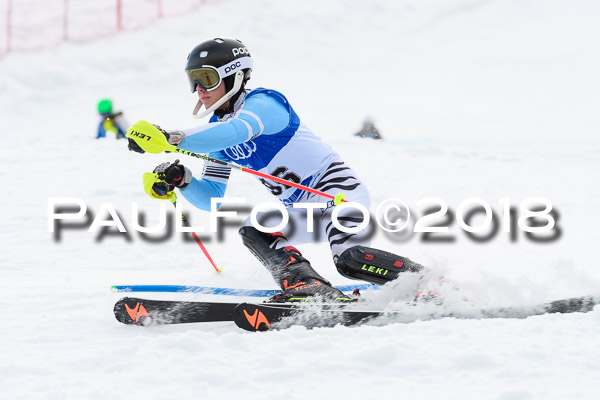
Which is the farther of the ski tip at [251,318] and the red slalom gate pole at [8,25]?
the red slalom gate pole at [8,25]

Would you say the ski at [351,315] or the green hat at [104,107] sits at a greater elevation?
the green hat at [104,107]

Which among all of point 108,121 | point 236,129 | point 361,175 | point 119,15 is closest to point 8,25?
point 119,15

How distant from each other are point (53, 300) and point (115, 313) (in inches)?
28.3

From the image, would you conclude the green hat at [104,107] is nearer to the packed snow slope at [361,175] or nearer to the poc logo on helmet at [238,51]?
the packed snow slope at [361,175]

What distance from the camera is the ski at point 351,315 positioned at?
3.33m

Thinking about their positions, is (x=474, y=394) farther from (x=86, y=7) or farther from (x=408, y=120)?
(x=86, y=7)

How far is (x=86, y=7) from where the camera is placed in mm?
23500

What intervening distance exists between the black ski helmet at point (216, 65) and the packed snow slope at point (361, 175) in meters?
1.35

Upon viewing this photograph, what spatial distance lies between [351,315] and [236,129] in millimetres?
1127

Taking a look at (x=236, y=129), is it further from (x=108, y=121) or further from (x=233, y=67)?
(x=108, y=121)

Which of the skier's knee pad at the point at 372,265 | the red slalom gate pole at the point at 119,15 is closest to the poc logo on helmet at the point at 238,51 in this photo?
the skier's knee pad at the point at 372,265

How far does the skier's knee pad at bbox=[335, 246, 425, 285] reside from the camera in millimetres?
3719

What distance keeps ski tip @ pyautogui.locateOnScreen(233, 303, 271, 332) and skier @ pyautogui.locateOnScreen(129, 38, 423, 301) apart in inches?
13.1

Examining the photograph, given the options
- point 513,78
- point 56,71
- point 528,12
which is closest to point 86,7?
point 56,71
